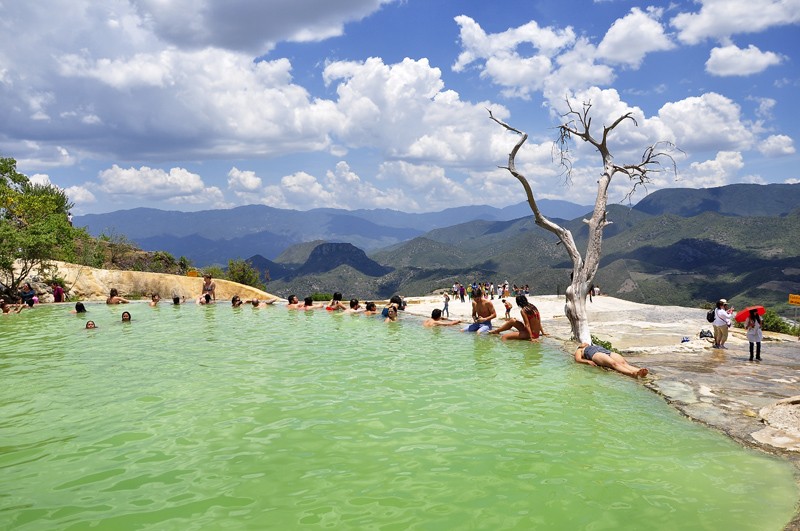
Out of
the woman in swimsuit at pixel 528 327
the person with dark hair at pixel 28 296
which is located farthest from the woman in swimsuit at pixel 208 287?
the woman in swimsuit at pixel 528 327

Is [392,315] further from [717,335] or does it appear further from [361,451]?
[361,451]

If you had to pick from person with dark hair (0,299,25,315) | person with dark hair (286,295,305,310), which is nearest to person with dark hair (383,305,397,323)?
person with dark hair (286,295,305,310)

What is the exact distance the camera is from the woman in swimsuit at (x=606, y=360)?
11.5 metres

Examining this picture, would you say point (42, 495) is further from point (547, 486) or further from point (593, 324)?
point (593, 324)

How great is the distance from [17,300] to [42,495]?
28650 millimetres

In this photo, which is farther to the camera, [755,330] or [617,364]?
[755,330]

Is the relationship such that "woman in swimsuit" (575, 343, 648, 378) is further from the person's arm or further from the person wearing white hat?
the person wearing white hat

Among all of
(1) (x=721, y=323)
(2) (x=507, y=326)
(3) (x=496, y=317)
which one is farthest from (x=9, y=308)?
(1) (x=721, y=323)

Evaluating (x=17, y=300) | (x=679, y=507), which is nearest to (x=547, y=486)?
(x=679, y=507)

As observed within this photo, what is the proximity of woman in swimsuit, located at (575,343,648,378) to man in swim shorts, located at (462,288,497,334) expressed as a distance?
5.31 meters

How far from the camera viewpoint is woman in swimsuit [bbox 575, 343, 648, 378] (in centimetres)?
1148

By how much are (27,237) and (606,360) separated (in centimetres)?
3003

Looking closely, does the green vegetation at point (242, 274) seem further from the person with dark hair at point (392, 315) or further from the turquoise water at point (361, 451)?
the turquoise water at point (361, 451)

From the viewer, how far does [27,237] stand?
86.9 ft
